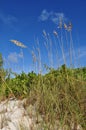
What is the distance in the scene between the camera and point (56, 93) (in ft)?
18.5

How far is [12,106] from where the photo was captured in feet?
19.4

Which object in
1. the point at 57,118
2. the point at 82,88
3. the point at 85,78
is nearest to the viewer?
the point at 57,118

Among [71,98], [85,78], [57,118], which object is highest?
[85,78]

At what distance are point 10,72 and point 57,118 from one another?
7.08ft

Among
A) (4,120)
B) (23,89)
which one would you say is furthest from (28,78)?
Result: (4,120)

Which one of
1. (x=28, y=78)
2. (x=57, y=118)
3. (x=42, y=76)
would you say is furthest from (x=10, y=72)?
(x=57, y=118)

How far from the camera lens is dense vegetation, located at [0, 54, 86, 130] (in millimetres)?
5109

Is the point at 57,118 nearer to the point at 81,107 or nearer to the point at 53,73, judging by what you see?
the point at 81,107

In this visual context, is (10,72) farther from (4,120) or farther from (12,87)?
(4,120)

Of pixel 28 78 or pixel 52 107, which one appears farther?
pixel 28 78

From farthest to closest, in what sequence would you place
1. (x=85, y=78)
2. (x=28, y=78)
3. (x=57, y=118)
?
(x=28, y=78) < (x=85, y=78) < (x=57, y=118)

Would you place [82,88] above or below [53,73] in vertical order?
below

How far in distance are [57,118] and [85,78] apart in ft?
4.22

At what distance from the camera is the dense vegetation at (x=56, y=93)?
5109 millimetres
